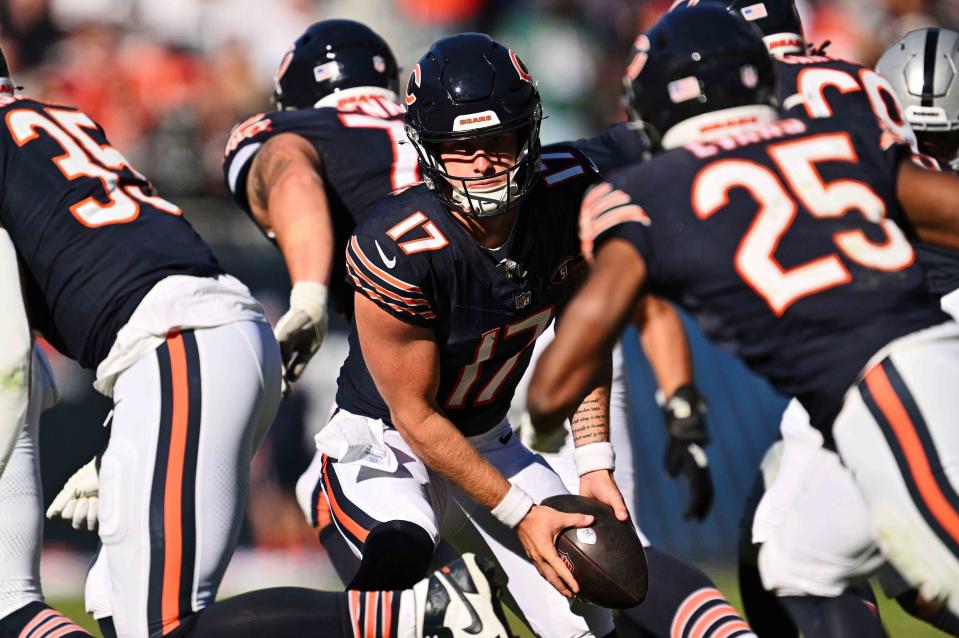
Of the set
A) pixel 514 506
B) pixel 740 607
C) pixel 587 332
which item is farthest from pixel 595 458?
pixel 740 607

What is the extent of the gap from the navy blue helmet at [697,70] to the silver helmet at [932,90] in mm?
1772

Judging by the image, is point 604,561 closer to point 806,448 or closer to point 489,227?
point 806,448

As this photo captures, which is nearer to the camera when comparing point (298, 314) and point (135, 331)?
point (135, 331)

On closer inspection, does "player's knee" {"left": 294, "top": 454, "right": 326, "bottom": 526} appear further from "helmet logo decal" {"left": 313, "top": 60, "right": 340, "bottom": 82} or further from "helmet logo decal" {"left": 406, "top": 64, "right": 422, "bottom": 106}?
"helmet logo decal" {"left": 313, "top": 60, "right": 340, "bottom": 82}

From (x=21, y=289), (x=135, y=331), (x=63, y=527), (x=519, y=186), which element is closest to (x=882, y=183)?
(x=519, y=186)

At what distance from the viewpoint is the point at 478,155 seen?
3.23m

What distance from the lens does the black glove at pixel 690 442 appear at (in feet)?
8.33

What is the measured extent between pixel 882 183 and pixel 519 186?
0.94 m

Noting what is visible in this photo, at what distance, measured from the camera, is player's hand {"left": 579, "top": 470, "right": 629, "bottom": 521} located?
10.9ft

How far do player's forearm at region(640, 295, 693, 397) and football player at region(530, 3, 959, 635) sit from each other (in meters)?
0.05

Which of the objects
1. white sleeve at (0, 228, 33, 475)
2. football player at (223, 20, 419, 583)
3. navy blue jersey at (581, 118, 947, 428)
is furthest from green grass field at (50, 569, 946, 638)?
navy blue jersey at (581, 118, 947, 428)

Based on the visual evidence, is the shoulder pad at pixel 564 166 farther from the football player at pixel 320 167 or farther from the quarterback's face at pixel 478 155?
the football player at pixel 320 167

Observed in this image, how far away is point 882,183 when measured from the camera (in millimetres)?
2619

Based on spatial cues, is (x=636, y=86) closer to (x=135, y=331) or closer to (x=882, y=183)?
(x=882, y=183)
